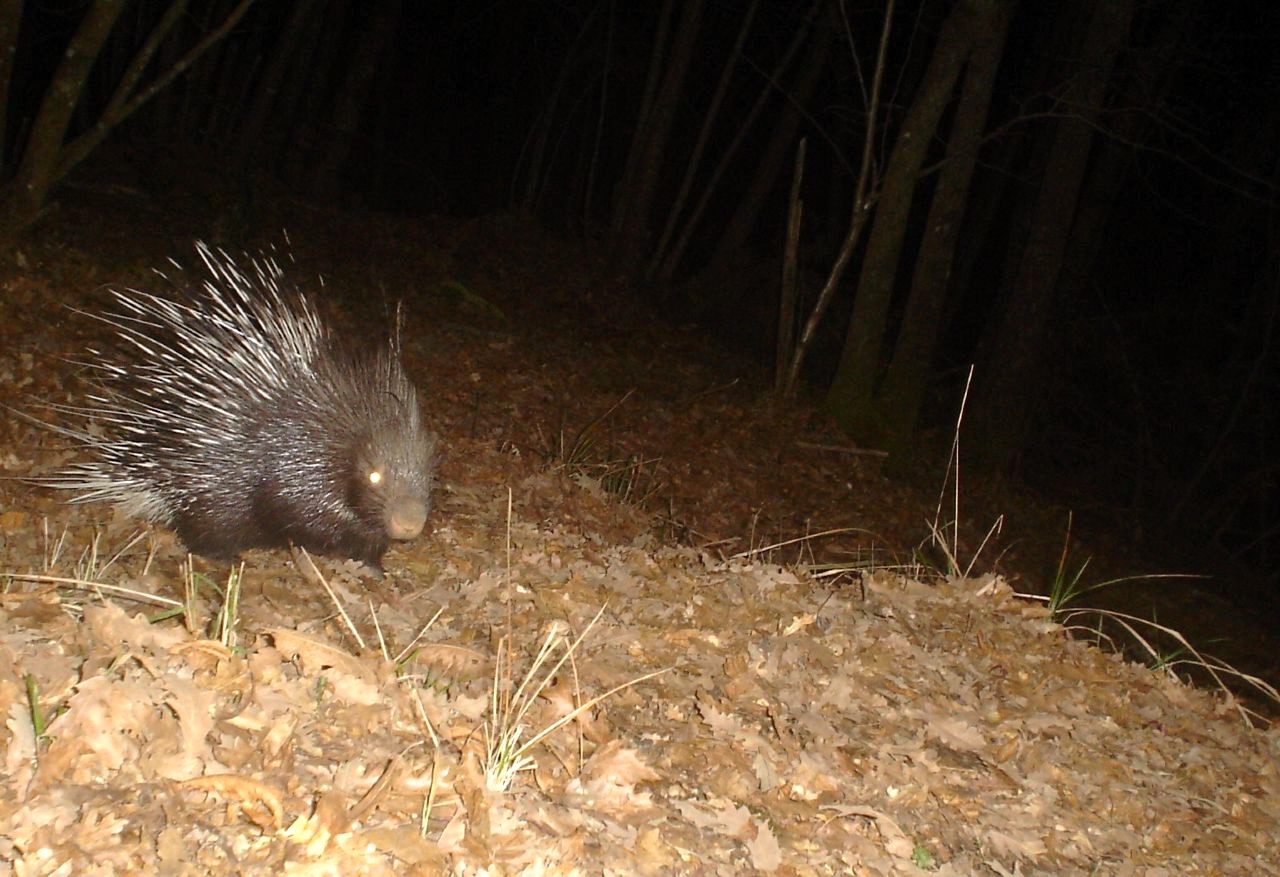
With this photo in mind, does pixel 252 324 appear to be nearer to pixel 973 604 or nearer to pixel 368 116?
pixel 973 604

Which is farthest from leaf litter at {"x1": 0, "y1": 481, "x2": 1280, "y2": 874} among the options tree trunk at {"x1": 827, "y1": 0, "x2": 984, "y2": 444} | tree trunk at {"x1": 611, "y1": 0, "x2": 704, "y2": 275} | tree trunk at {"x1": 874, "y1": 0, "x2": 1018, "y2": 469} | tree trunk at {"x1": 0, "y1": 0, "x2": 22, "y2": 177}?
tree trunk at {"x1": 611, "y1": 0, "x2": 704, "y2": 275}

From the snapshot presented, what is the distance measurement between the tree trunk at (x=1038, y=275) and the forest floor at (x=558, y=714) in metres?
8.58

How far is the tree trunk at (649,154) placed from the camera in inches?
690

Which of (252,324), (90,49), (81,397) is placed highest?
(90,49)

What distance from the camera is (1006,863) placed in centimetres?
353

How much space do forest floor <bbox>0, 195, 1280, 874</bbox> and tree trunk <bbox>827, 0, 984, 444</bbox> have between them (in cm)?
536

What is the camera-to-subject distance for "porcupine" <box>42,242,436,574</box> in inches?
200

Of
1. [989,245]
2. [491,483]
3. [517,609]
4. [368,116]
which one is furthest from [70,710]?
[368,116]

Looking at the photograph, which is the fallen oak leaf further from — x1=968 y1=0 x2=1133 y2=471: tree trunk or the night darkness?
x1=968 y1=0 x2=1133 y2=471: tree trunk

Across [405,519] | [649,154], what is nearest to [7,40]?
[405,519]

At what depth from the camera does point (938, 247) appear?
40.9 feet

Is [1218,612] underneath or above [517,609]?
underneath

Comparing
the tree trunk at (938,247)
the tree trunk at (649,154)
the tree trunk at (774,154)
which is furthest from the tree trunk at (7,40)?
the tree trunk at (774,154)

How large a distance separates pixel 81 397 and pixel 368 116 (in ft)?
92.2
